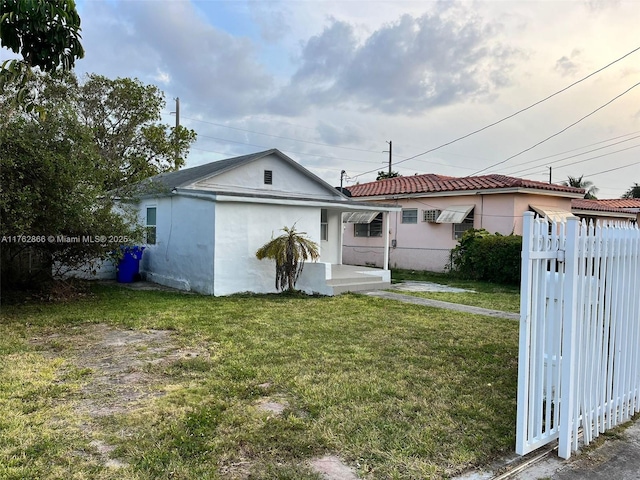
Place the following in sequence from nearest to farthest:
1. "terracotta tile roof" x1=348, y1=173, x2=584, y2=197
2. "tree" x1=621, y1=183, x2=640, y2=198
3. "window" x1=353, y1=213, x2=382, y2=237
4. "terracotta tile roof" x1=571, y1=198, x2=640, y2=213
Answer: "terracotta tile roof" x1=348, y1=173, x2=584, y2=197 → "terracotta tile roof" x1=571, y1=198, x2=640, y2=213 → "window" x1=353, y1=213, x2=382, y2=237 → "tree" x1=621, y1=183, x2=640, y2=198

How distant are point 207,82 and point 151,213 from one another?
6631 mm

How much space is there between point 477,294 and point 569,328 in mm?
9269

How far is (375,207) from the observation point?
1389 centimetres

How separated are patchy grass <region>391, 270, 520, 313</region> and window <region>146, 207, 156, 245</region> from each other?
8.12m

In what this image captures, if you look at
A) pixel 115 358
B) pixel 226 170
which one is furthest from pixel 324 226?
pixel 115 358

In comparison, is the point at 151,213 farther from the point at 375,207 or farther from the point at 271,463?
the point at 271,463

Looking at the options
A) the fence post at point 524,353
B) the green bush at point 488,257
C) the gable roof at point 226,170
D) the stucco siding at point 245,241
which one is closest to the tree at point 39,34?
the stucco siding at point 245,241

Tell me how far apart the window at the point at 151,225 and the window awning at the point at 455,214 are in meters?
10.8

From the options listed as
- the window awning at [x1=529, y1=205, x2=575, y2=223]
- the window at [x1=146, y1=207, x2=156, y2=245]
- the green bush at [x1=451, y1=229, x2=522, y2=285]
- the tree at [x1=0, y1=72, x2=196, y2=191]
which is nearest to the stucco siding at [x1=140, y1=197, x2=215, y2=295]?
the window at [x1=146, y1=207, x2=156, y2=245]

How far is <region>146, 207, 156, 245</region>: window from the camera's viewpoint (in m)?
13.9

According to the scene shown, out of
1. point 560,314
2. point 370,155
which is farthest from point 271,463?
point 370,155

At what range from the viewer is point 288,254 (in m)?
11.1

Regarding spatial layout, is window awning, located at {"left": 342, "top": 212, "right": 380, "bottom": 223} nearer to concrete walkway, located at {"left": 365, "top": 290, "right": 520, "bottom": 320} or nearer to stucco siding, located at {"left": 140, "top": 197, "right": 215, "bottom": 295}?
concrete walkway, located at {"left": 365, "top": 290, "right": 520, "bottom": 320}

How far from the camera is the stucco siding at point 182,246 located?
11227 mm
